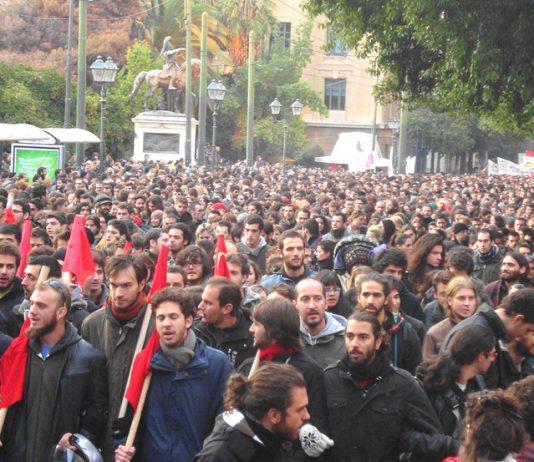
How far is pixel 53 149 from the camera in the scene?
28422 millimetres

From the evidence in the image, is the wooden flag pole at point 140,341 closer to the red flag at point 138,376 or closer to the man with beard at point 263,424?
the red flag at point 138,376

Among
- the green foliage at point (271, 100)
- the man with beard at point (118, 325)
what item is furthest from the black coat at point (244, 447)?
the green foliage at point (271, 100)

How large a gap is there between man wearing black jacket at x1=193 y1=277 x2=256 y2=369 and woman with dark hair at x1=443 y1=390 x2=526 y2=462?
8.83 feet

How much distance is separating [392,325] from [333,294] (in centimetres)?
130

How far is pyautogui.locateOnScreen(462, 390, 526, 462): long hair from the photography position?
4.84 meters

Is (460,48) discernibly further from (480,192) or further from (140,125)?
(140,125)

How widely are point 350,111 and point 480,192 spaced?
180 feet

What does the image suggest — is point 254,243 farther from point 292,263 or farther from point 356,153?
point 356,153

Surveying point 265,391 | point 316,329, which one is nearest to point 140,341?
point 316,329

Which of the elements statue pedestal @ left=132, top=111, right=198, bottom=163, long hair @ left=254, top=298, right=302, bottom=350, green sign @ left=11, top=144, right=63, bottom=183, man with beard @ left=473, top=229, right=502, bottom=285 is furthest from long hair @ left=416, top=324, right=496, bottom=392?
statue pedestal @ left=132, top=111, right=198, bottom=163

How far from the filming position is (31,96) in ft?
151

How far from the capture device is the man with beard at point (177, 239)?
483 inches

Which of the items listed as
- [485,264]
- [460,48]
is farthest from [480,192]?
[485,264]

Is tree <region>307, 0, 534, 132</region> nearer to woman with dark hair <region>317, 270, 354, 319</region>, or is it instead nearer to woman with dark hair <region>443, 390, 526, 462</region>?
woman with dark hair <region>317, 270, 354, 319</region>
